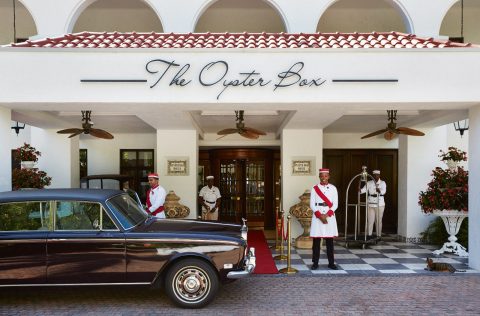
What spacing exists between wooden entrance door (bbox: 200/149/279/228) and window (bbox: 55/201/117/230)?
28.0 ft

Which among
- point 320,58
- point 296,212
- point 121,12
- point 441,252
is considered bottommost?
point 441,252

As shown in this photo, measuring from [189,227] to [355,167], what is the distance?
8574 mm

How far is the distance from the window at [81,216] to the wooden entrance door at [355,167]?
905 cm

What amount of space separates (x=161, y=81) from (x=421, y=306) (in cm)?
521

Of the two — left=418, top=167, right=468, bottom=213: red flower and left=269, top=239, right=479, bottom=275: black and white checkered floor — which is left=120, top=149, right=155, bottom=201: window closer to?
left=269, top=239, right=479, bottom=275: black and white checkered floor

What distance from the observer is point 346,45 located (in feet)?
24.7

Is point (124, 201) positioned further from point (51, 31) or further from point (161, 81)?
point (51, 31)

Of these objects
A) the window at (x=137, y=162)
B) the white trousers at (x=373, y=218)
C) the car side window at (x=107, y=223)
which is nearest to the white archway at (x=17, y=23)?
the window at (x=137, y=162)

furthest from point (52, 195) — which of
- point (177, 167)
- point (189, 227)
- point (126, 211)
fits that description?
point (177, 167)

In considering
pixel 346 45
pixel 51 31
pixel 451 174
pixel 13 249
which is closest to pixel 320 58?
pixel 346 45

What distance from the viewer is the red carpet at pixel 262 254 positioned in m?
7.71

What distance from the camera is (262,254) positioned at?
30.3ft

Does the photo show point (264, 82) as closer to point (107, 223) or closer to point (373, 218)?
point (107, 223)

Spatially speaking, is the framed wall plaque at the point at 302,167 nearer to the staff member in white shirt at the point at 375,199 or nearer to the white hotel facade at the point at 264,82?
the white hotel facade at the point at 264,82
